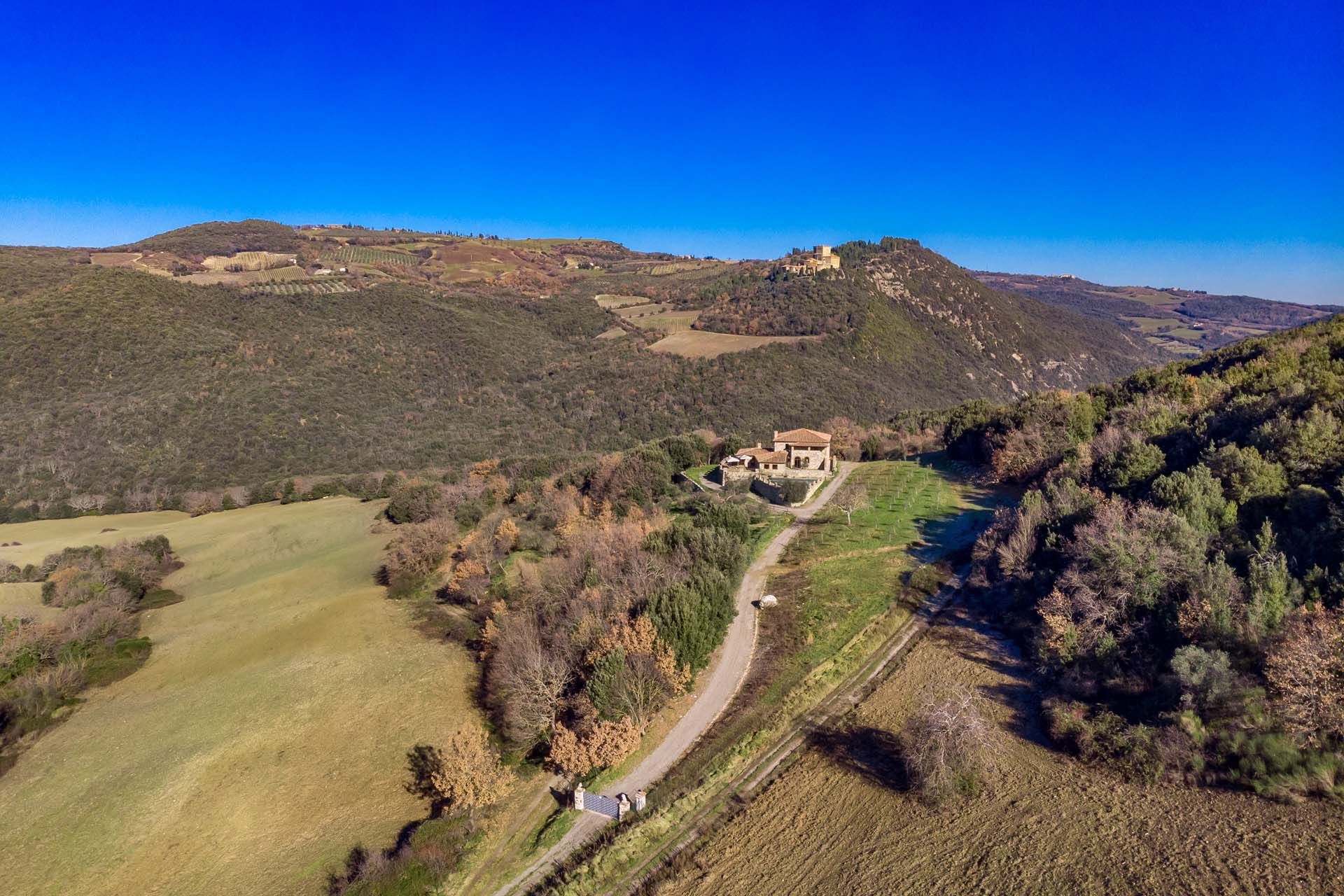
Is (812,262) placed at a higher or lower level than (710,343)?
higher

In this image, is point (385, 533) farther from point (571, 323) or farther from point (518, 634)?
point (571, 323)

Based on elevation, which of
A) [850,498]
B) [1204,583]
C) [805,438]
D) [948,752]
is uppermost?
[805,438]

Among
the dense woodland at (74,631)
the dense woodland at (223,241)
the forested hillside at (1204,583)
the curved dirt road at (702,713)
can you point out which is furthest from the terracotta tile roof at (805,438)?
the dense woodland at (223,241)

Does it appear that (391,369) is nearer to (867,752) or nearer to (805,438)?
(805,438)

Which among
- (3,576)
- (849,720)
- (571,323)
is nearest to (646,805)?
(849,720)

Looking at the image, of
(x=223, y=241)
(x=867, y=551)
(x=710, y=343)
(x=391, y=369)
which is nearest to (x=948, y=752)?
(x=867, y=551)

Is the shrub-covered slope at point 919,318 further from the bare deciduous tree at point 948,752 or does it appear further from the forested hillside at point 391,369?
the bare deciduous tree at point 948,752
